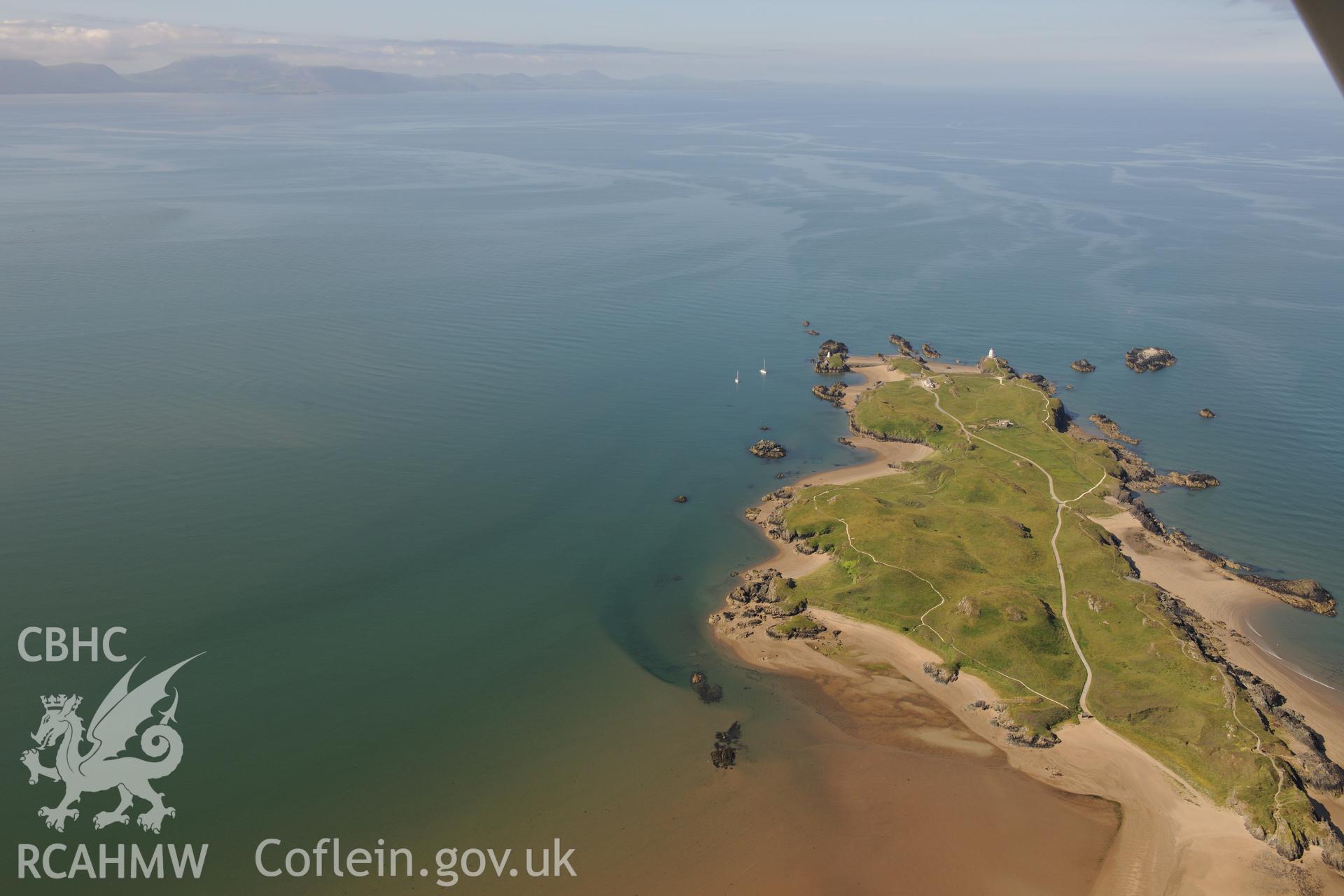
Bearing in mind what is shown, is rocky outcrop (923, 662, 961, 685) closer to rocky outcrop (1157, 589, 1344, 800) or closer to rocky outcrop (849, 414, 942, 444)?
rocky outcrop (1157, 589, 1344, 800)

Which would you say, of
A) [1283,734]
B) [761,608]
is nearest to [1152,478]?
[1283,734]

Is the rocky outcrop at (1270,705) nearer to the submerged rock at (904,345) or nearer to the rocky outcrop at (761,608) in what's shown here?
the rocky outcrop at (761,608)

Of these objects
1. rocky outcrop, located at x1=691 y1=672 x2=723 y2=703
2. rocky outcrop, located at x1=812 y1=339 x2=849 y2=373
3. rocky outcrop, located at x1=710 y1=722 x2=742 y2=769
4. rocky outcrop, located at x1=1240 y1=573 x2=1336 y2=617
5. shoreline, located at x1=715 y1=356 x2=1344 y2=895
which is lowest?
rocky outcrop, located at x1=710 y1=722 x2=742 y2=769

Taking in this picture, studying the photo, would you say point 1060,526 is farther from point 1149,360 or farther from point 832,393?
point 1149,360

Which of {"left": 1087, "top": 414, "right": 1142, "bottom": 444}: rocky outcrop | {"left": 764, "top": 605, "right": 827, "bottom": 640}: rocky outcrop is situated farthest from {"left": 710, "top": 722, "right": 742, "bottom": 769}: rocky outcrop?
{"left": 1087, "top": 414, "right": 1142, "bottom": 444}: rocky outcrop

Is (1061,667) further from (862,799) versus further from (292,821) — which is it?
(292,821)

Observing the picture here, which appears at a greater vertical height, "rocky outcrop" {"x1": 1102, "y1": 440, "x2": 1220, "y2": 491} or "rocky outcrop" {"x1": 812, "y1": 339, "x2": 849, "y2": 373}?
"rocky outcrop" {"x1": 812, "y1": 339, "x2": 849, "y2": 373}

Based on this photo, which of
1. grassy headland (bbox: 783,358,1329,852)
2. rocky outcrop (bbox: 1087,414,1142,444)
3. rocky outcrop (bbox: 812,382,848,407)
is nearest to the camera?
grassy headland (bbox: 783,358,1329,852)

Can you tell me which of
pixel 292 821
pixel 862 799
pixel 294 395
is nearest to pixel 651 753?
pixel 862 799
